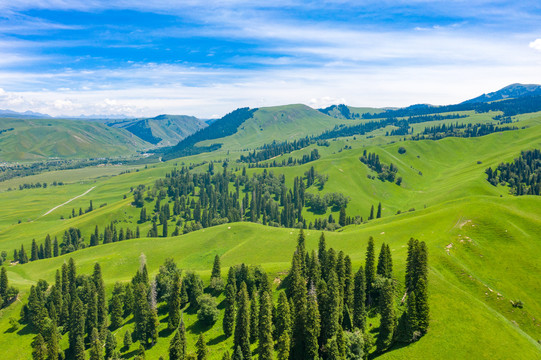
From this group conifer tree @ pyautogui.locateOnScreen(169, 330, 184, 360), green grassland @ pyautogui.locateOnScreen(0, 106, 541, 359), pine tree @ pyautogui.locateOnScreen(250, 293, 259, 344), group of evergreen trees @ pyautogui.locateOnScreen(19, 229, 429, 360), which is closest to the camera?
green grassland @ pyautogui.locateOnScreen(0, 106, 541, 359)

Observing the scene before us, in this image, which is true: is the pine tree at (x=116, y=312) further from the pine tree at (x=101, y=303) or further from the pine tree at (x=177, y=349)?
the pine tree at (x=177, y=349)

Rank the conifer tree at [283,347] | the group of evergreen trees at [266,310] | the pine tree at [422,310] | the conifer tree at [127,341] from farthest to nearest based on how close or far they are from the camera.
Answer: the conifer tree at [127,341]
the group of evergreen trees at [266,310]
the conifer tree at [283,347]
the pine tree at [422,310]

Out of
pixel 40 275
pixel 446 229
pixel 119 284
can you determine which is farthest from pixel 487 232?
pixel 40 275

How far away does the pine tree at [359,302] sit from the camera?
79.1 m

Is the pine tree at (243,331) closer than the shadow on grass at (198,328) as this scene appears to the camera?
Yes

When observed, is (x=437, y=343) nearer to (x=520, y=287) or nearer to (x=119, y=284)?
(x=520, y=287)

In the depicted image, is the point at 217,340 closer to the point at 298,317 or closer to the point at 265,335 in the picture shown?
the point at 265,335

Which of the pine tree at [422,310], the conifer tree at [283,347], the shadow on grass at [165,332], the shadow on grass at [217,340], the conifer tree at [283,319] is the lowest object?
the shadow on grass at [165,332]

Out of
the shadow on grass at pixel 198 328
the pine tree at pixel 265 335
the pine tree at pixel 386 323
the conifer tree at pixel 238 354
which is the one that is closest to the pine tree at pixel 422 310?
the pine tree at pixel 386 323

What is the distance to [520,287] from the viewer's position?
90.4 m

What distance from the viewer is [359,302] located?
81625 mm

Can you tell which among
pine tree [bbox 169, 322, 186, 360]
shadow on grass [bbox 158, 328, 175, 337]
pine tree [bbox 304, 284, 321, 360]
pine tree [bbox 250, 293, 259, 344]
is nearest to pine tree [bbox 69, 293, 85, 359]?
shadow on grass [bbox 158, 328, 175, 337]

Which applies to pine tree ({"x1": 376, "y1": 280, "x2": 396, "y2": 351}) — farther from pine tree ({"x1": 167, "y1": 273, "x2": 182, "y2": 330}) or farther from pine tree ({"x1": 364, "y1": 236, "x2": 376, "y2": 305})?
pine tree ({"x1": 167, "y1": 273, "x2": 182, "y2": 330})

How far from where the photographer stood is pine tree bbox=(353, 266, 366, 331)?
79.1 m
